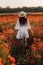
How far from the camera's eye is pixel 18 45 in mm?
11680

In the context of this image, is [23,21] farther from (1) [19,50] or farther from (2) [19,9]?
(2) [19,9]

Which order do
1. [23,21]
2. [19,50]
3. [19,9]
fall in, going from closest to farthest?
[19,50] → [23,21] → [19,9]

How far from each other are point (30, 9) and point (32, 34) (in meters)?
12.4

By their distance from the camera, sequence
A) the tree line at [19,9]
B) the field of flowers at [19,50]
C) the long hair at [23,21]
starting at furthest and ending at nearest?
the tree line at [19,9], the long hair at [23,21], the field of flowers at [19,50]

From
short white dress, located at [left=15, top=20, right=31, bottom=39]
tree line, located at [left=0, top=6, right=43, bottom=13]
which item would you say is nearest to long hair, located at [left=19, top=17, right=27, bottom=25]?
short white dress, located at [left=15, top=20, right=31, bottom=39]

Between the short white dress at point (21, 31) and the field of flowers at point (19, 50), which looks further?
the short white dress at point (21, 31)

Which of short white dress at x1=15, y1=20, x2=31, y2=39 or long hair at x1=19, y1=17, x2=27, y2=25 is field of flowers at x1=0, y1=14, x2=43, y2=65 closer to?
short white dress at x1=15, y1=20, x2=31, y2=39

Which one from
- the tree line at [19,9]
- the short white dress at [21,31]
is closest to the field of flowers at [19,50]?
the short white dress at [21,31]

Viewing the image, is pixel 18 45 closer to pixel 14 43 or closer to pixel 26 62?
pixel 14 43

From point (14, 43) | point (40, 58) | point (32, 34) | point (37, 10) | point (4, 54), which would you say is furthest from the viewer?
point (37, 10)

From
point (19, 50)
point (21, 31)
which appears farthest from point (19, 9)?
point (19, 50)

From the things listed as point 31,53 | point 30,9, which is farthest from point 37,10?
point 31,53

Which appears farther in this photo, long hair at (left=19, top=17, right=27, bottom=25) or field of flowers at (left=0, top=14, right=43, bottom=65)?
long hair at (left=19, top=17, right=27, bottom=25)

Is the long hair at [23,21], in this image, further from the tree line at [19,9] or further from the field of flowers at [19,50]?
the tree line at [19,9]
